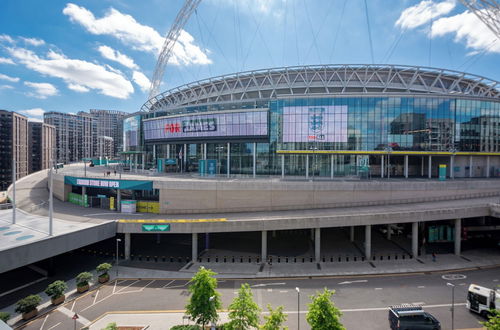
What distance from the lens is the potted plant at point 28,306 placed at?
17.2 meters

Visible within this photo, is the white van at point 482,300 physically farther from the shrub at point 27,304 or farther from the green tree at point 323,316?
the shrub at point 27,304

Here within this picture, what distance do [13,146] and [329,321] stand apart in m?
133

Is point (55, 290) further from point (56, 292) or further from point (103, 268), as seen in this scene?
point (103, 268)

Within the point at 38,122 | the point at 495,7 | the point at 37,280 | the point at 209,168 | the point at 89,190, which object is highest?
the point at 495,7

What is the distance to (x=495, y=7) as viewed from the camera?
175ft

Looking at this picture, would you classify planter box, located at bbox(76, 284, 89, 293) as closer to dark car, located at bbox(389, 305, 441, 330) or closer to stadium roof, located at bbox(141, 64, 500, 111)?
dark car, located at bbox(389, 305, 441, 330)

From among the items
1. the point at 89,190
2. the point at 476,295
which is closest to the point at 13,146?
the point at 89,190

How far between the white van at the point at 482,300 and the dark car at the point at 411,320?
14.9 feet

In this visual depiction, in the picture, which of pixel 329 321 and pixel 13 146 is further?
pixel 13 146

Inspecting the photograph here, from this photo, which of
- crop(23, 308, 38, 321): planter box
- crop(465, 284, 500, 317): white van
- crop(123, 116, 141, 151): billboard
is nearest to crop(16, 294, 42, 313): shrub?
crop(23, 308, 38, 321): planter box

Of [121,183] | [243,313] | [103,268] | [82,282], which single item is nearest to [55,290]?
[82,282]

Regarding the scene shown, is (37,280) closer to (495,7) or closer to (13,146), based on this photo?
(495,7)

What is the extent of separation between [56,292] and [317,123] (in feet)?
149

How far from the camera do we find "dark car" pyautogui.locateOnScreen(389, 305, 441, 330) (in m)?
15.0
